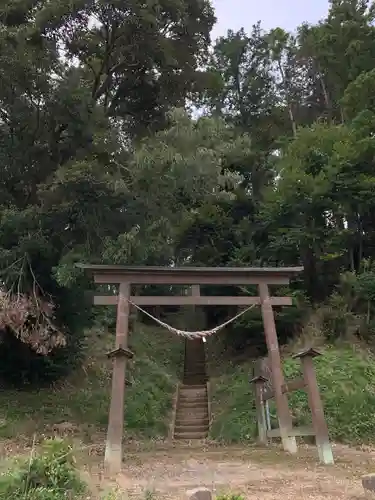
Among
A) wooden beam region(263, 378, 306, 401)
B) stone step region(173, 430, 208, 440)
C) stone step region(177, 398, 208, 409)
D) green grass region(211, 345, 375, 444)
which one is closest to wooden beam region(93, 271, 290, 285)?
wooden beam region(263, 378, 306, 401)

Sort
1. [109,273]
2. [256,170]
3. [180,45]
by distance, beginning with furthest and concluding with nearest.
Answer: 1. [256,170]
2. [180,45]
3. [109,273]

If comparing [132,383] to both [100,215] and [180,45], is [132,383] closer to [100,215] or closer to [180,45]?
[100,215]

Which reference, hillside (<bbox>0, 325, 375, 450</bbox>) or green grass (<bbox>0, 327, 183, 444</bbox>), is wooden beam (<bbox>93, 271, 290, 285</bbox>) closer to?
hillside (<bbox>0, 325, 375, 450</bbox>)

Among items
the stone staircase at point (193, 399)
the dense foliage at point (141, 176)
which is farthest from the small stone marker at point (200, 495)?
the stone staircase at point (193, 399)

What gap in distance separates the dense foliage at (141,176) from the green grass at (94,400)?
2.72ft

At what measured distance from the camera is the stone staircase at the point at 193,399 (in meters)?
12.9

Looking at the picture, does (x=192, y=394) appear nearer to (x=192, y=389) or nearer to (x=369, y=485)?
(x=192, y=389)

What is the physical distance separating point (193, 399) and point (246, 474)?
25.2 feet

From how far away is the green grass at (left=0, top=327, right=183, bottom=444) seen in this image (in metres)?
11.3

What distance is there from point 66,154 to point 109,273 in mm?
4398

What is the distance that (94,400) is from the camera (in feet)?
41.9

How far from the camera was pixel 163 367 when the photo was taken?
57.4 ft

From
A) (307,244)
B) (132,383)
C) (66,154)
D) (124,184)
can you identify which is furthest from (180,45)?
(132,383)

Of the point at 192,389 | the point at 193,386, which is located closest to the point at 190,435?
the point at 192,389
